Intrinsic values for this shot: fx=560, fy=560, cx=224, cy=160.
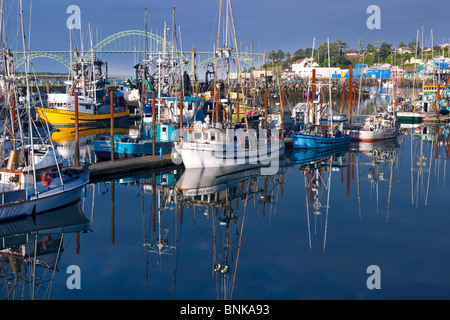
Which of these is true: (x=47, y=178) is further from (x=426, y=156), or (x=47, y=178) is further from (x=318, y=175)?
(x=426, y=156)

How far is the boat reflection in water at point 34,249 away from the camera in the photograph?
21.2 m

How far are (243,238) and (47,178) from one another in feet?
35.1

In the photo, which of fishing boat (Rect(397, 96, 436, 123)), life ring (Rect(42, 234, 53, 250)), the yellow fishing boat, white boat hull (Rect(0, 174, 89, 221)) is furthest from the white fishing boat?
fishing boat (Rect(397, 96, 436, 123))

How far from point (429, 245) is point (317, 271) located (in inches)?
262

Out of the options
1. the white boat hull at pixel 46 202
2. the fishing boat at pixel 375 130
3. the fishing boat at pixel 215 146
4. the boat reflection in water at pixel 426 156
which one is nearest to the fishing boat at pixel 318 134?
the fishing boat at pixel 375 130

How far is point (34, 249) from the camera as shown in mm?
25047

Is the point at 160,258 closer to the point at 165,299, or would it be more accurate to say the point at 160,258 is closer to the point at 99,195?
the point at 165,299

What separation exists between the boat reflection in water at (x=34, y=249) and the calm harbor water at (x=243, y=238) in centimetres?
8

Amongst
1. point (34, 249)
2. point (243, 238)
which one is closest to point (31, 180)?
point (34, 249)

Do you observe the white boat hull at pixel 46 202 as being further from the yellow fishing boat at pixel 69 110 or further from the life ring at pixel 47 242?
the yellow fishing boat at pixel 69 110

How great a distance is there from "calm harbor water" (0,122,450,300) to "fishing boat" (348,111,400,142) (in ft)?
56.2

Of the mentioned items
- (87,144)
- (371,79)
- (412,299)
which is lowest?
(412,299)
